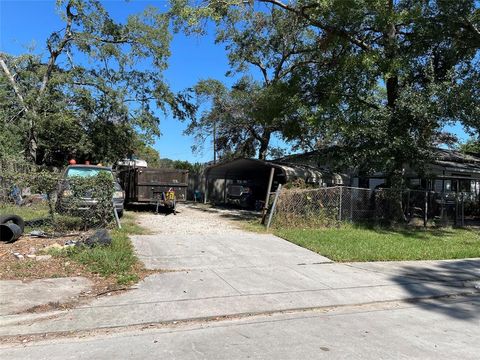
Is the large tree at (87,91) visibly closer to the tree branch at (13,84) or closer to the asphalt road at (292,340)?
the tree branch at (13,84)

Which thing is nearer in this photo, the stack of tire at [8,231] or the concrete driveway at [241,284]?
the concrete driveway at [241,284]

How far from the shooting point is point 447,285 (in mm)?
8633

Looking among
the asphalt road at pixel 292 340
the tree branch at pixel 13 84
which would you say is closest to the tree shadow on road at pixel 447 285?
the asphalt road at pixel 292 340

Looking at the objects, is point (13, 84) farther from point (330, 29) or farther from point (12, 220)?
point (330, 29)

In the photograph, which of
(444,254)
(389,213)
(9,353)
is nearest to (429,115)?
(389,213)

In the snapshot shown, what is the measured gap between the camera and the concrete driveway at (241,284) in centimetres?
604

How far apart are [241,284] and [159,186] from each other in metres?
11.5

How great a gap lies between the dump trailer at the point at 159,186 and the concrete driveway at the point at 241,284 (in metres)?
6.55

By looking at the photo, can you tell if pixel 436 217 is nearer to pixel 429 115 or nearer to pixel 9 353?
pixel 429 115

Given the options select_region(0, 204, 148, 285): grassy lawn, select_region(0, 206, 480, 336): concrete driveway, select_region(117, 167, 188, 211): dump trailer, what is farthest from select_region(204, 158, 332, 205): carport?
select_region(0, 204, 148, 285): grassy lawn

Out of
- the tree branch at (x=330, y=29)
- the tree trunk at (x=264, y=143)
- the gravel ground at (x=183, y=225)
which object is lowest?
the gravel ground at (x=183, y=225)

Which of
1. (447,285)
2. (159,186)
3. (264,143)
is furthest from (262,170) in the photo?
(447,285)

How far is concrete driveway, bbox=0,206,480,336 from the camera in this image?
19.8 ft

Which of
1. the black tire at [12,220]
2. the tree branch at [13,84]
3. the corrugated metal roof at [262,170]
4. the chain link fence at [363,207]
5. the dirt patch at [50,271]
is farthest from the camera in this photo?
the tree branch at [13,84]
